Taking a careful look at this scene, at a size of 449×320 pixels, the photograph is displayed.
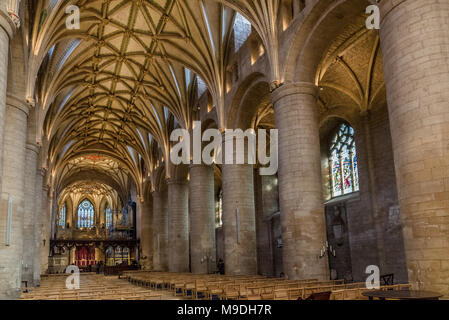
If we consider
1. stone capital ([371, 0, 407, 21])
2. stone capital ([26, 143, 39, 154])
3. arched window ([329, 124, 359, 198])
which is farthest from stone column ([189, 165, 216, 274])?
stone capital ([371, 0, 407, 21])

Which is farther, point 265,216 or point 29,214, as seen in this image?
point 265,216

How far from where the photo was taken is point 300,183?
46.9 ft

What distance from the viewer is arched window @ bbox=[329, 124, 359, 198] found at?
74.9ft

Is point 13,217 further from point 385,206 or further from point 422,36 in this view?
point 385,206

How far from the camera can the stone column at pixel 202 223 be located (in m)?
23.8

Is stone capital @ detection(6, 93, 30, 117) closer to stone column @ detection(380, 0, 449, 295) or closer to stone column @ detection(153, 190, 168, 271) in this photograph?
stone column @ detection(380, 0, 449, 295)

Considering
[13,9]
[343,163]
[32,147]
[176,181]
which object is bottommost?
[343,163]

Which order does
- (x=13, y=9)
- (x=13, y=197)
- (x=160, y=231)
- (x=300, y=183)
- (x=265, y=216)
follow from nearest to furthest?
(x=13, y=9)
(x=13, y=197)
(x=300, y=183)
(x=265, y=216)
(x=160, y=231)

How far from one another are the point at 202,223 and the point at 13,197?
39.6ft

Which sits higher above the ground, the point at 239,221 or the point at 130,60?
the point at 130,60

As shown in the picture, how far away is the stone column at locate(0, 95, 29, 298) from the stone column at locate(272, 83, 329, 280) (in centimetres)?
886


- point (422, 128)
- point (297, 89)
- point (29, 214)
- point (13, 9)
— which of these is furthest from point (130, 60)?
point (422, 128)

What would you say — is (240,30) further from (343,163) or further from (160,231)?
(160,231)

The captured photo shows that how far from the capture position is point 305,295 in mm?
9484
